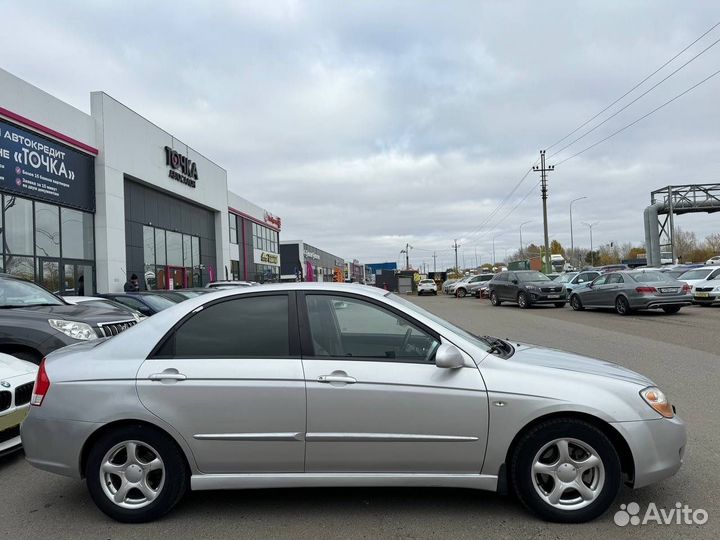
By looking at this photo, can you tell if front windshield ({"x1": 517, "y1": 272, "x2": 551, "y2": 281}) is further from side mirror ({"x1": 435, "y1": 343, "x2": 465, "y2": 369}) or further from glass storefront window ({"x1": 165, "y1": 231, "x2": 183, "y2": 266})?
side mirror ({"x1": 435, "y1": 343, "x2": 465, "y2": 369})

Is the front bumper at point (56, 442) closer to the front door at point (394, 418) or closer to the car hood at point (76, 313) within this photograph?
the front door at point (394, 418)

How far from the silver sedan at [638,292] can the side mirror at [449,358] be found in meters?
Answer: 15.7

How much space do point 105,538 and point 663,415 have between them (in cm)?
356

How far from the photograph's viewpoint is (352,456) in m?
3.24

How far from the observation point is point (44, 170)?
752 inches

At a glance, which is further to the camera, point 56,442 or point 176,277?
point 176,277

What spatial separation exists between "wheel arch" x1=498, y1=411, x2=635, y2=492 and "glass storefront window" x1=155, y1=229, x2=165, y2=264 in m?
27.5

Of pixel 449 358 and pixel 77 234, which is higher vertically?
pixel 77 234

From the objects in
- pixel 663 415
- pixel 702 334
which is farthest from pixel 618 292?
pixel 663 415

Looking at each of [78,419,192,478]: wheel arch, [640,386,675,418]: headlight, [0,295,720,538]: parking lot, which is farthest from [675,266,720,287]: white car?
[78,419,192,478]: wheel arch

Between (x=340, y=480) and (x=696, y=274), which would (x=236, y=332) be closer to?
(x=340, y=480)

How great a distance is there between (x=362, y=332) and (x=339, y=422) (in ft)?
2.44

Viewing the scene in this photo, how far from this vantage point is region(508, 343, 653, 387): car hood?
338cm

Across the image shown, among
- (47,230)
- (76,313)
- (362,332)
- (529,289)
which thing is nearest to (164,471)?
(362,332)
